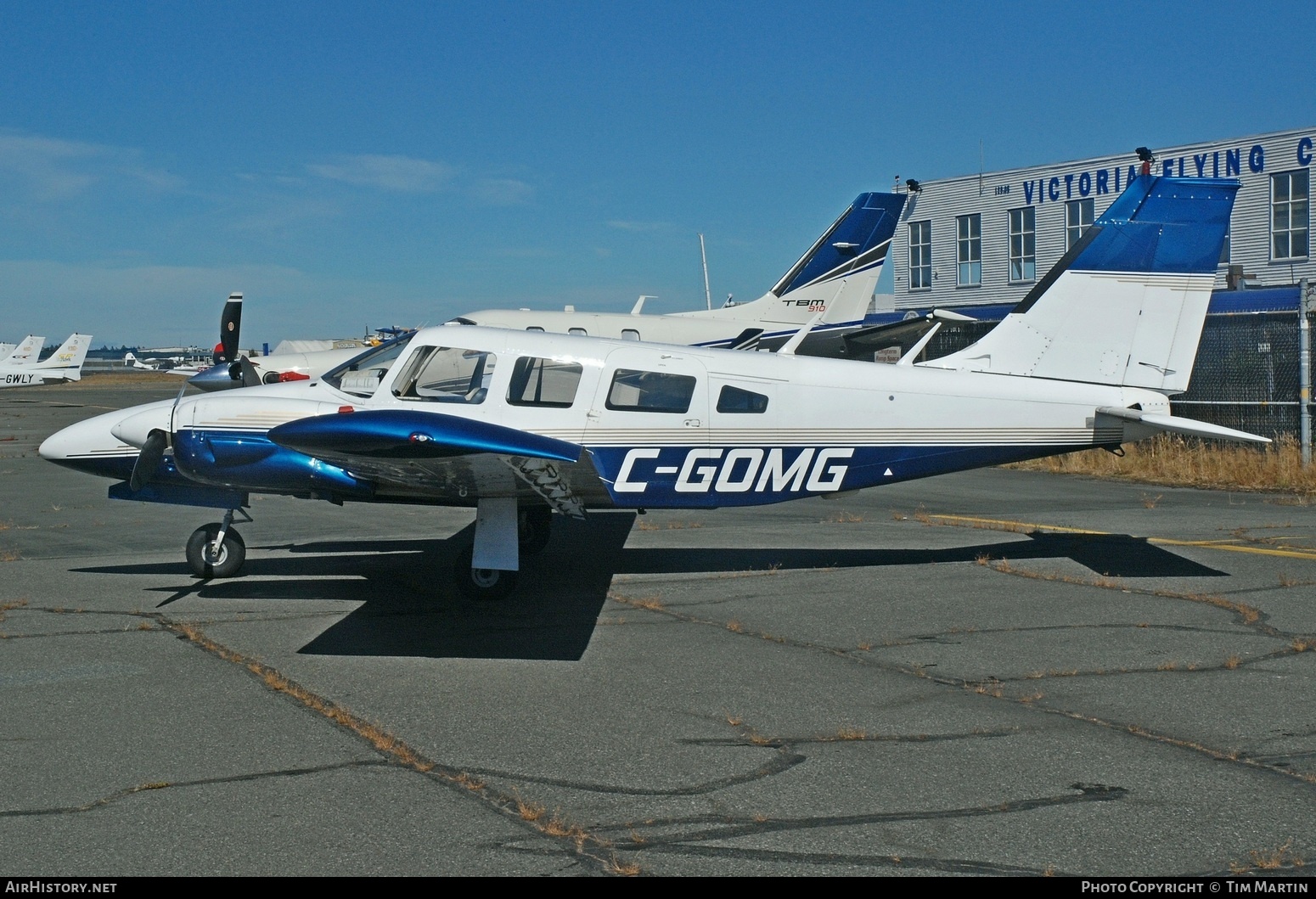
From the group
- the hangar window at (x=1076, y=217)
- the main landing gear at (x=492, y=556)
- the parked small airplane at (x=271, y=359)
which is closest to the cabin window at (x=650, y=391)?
the main landing gear at (x=492, y=556)

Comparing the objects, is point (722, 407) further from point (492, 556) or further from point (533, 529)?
point (533, 529)

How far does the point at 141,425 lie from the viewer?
9469mm

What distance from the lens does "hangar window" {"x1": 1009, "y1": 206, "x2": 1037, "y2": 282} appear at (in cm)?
4053

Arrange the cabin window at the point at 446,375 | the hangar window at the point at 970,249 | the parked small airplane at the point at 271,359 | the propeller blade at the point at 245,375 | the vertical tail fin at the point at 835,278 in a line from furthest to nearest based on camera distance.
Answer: the hangar window at the point at 970,249, the vertical tail fin at the point at 835,278, the parked small airplane at the point at 271,359, the propeller blade at the point at 245,375, the cabin window at the point at 446,375

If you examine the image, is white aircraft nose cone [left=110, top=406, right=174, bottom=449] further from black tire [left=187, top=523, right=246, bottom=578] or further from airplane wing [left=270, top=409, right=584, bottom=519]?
airplane wing [left=270, top=409, right=584, bottom=519]

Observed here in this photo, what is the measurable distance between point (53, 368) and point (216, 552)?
62.0 meters

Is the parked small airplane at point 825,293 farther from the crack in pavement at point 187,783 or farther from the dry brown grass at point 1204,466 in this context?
the crack in pavement at point 187,783

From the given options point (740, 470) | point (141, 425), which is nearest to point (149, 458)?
point (141, 425)

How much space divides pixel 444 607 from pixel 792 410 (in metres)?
3.20

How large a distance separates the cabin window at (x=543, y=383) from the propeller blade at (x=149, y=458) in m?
2.71

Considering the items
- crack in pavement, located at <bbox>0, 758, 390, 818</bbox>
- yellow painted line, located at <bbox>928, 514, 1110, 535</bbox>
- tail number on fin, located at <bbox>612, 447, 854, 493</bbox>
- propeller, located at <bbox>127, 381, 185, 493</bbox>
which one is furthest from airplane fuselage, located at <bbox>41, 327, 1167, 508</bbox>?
crack in pavement, located at <bbox>0, 758, 390, 818</bbox>

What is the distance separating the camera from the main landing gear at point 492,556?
8.85 m
